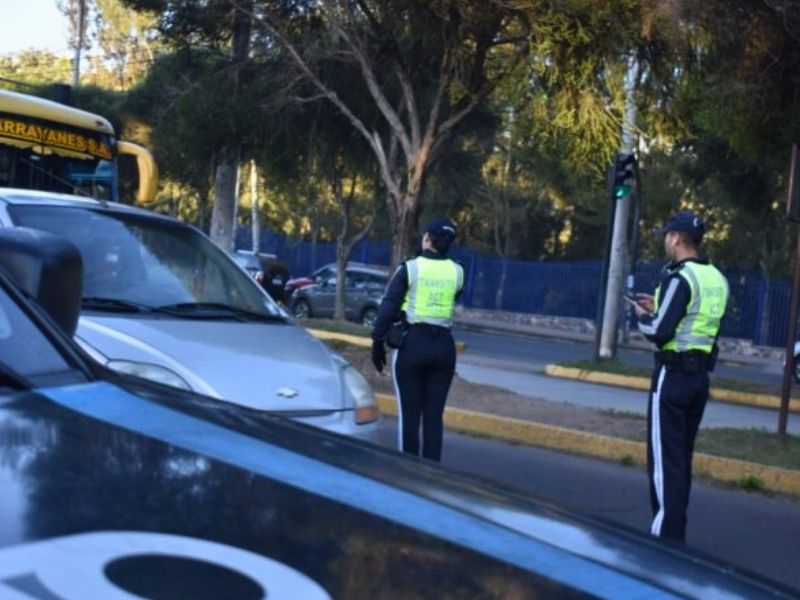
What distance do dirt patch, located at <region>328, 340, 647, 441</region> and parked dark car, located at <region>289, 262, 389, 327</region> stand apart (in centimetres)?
1668

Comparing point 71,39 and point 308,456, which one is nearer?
point 308,456

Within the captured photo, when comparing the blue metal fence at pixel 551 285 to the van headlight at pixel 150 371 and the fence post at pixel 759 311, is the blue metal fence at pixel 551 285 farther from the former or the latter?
the van headlight at pixel 150 371

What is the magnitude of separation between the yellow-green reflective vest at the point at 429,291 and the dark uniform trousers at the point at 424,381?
6 cm

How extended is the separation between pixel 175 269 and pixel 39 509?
5575 millimetres

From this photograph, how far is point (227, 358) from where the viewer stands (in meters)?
6.18

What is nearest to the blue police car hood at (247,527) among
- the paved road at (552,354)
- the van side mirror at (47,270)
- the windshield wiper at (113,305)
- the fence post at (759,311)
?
the van side mirror at (47,270)

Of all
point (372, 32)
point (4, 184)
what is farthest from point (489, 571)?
point (372, 32)

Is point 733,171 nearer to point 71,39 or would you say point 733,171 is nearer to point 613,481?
point 613,481

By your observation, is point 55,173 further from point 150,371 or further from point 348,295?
point 348,295

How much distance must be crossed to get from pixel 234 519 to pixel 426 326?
5852mm

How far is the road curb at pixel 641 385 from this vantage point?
1692 centimetres

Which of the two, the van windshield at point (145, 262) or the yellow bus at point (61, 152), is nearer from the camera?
the van windshield at point (145, 262)

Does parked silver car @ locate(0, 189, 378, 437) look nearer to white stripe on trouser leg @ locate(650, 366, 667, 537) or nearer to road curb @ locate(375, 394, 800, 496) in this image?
white stripe on trouser leg @ locate(650, 366, 667, 537)

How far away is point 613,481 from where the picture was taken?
9.51 metres
